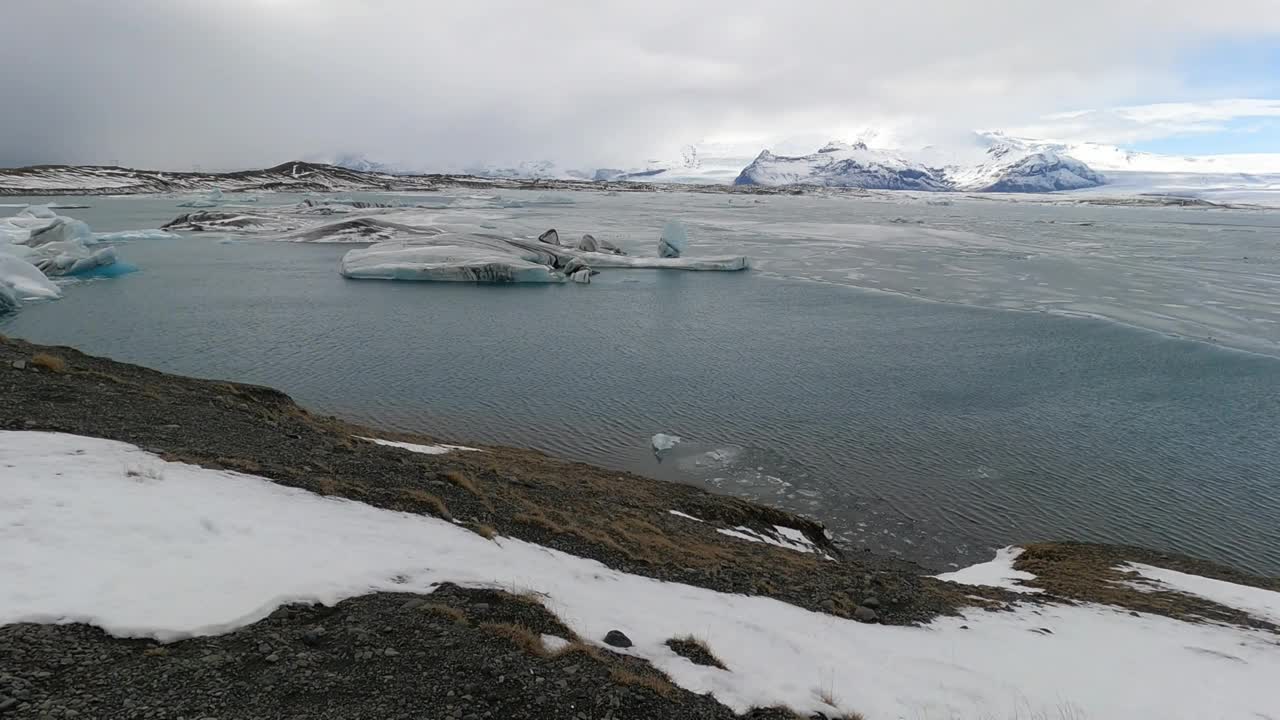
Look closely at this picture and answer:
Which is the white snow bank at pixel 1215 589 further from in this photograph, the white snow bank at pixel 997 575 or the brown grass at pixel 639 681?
the brown grass at pixel 639 681

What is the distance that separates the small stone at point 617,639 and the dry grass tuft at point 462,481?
343 centimetres

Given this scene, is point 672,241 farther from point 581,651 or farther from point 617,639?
point 581,651

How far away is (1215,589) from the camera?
8.78 m

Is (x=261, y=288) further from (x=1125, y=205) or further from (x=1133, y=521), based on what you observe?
(x=1125, y=205)

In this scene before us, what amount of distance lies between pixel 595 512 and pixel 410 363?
10.6 meters

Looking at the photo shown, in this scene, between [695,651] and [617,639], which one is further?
[695,651]

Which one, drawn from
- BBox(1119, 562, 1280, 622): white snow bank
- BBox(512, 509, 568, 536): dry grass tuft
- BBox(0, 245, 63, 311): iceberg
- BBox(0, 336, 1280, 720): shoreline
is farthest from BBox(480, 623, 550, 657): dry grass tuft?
Answer: BBox(0, 245, 63, 311): iceberg

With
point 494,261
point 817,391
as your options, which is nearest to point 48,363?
point 817,391

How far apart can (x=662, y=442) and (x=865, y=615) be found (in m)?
6.19

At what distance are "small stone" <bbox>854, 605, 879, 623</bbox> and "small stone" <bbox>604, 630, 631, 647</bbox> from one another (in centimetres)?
300

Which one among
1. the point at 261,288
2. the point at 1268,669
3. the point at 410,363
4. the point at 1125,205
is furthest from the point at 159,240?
the point at 1125,205

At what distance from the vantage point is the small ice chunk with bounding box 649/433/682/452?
12.8 meters

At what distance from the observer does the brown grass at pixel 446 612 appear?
4.96 meters

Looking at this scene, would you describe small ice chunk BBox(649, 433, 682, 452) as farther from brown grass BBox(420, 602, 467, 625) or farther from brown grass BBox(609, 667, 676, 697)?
brown grass BBox(609, 667, 676, 697)
